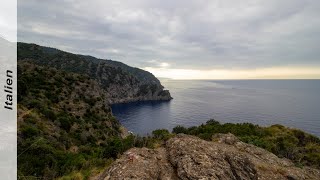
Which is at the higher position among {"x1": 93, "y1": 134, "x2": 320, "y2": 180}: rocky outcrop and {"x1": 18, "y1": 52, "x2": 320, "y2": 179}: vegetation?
{"x1": 93, "y1": 134, "x2": 320, "y2": 180}: rocky outcrop

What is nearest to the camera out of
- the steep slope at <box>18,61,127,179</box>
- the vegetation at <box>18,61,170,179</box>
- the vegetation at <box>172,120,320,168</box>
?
the vegetation at <box>172,120,320,168</box>

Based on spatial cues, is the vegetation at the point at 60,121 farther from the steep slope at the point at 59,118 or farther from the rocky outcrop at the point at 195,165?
the rocky outcrop at the point at 195,165

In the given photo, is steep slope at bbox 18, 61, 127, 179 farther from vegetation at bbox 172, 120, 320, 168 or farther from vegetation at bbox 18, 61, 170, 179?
vegetation at bbox 172, 120, 320, 168

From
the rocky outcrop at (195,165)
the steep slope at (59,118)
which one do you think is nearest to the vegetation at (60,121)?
the steep slope at (59,118)

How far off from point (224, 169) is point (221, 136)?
8.53 metres

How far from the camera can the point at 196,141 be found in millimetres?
18781

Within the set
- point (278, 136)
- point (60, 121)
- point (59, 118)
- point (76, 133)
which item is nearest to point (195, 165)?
point (278, 136)

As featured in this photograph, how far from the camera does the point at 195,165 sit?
52.4ft

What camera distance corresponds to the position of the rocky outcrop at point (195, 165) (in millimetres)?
15359

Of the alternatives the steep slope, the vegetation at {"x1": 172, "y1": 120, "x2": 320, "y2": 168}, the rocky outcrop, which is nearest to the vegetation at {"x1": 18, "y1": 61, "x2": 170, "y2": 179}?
the steep slope

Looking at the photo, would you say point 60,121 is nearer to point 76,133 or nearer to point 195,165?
point 76,133

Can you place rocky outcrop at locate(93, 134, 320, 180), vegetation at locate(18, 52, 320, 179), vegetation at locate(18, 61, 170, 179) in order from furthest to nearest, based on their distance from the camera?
vegetation at locate(18, 61, 170, 179)
vegetation at locate(18, 52, 320, 179)
rocky outcrop at locate(93, 134, 320, 180)

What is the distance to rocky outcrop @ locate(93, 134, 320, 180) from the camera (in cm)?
1536

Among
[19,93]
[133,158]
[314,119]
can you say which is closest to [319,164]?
[133,158]
